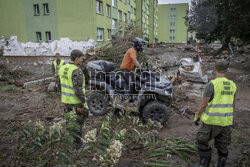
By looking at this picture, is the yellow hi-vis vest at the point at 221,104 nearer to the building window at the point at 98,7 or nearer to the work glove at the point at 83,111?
the work glove at the point at 83,111

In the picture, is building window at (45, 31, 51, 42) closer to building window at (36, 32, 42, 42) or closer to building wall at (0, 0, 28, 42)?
building window at (36, 32, 42, 42)

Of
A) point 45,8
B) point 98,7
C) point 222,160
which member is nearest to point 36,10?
point 45,8

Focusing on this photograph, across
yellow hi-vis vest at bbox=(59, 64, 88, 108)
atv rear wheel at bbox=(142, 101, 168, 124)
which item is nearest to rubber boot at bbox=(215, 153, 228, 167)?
atv rear wheel at bbox=(142, 101, 168, 124)

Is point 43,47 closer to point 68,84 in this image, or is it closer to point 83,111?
point 68,84

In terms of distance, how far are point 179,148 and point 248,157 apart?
3.92 ft

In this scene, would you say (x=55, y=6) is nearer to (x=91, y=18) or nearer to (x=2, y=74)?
(x=91, y=18)

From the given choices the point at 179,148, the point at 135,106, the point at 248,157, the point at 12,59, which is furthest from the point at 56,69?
the point at 12,59

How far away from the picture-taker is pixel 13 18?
18703mm

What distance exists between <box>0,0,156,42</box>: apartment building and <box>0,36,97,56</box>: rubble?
486 millimetres

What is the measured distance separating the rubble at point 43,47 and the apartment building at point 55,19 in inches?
19.1

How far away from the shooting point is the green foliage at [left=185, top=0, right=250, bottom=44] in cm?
1083

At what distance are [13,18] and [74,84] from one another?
20250 mm

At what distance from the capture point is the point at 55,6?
A: 16812 mm

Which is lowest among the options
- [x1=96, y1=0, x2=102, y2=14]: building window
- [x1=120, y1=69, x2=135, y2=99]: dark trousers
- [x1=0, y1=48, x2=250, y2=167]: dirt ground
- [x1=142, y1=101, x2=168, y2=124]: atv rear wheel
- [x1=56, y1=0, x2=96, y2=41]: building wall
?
[x1=0, y1=48, x2=250, y2=167]: dirt ground
